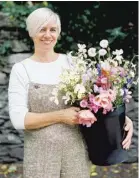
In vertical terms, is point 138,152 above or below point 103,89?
below

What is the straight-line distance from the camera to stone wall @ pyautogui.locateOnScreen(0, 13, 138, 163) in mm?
5449

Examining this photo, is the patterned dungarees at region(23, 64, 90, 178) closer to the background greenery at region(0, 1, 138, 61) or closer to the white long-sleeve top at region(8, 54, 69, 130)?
the white long-sleeve top at region(8, 54, 69, 130)

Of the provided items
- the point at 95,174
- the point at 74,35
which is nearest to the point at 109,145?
the point at 95,174

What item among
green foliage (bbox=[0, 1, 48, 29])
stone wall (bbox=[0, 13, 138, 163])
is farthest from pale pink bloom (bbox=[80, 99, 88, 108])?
green foliage (bbox=[0, 1, 48, 29])

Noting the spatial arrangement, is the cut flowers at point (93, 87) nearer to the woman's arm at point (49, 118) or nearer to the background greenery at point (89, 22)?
the woman's arm at point (49, 118)

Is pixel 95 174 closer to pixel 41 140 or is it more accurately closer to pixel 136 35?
pixel 136 35

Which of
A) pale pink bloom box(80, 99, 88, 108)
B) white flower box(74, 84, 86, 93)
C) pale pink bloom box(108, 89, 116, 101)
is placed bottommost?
pale pink bloom box(80, 99, 88, 108)

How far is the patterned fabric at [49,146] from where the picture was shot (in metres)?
2.63

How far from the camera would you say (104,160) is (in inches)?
106

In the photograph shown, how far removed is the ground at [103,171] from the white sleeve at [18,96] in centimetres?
279

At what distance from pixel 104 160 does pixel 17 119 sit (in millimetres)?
579

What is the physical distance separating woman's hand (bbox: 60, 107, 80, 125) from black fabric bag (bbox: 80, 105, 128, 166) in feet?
0.38

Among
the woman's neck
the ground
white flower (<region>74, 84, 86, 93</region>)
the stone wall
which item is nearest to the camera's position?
white flower (<region>74, 84, 86, 93</region>)

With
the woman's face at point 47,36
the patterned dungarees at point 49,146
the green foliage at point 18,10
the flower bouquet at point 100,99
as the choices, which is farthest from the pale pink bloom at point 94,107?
the green foliage at point 18,10
